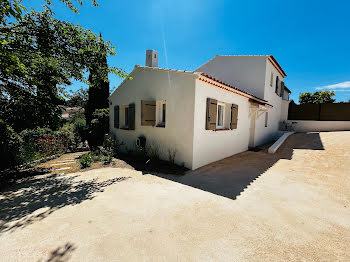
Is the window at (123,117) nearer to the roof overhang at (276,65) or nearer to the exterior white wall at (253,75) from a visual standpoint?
the exterior white wall at (253,75)

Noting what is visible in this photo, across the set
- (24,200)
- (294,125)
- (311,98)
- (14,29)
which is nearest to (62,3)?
(14,29)

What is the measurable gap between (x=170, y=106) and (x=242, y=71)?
8464mm

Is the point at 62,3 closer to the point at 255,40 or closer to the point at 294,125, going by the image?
the point at 255,40

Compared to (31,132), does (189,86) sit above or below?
above

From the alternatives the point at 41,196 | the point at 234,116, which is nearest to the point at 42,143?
the point at 41,196

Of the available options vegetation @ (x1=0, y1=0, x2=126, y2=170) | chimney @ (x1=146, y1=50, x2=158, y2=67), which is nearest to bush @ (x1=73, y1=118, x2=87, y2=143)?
vegetation @ (x1=0, y1=0, x2=126, y2=170)

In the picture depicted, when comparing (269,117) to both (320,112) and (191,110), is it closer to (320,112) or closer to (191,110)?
(320,112)

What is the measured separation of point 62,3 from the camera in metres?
5.31

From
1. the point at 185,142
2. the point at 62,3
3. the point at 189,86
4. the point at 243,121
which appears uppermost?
the point at 62,3

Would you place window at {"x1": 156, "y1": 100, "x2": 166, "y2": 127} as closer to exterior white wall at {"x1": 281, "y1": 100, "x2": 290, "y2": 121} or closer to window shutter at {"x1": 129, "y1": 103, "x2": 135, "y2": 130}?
window shutter at {"x1": 129, "y1": 103, "x2": 135, "y2": 130}

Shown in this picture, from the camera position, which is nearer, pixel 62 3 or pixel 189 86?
pixel 62 3

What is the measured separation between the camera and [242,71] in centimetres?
1205

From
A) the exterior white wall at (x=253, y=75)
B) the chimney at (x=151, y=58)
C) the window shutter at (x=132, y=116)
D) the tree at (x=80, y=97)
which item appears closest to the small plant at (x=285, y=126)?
the exterior white wall at (x=253, y=75)

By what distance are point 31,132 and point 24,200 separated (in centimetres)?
640
